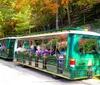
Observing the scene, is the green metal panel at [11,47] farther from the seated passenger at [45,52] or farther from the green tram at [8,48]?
the seated passenger at [45,52]

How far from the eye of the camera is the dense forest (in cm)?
2191

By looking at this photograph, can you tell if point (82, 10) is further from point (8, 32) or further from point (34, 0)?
point (8, 32)

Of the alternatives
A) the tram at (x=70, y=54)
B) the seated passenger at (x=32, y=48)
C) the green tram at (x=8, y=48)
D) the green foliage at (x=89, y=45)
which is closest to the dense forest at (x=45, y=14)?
the green tram at (x=8, y=48)

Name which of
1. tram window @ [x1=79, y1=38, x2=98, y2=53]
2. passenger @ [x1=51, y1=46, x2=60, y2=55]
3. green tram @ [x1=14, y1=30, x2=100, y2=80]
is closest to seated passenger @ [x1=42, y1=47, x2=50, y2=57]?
green tram @ [x1=14, y1=30, x2=100, y2=80]

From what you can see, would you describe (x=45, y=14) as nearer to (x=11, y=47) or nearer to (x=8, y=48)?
(x=11, y=47)

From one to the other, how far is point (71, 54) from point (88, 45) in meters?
1.07

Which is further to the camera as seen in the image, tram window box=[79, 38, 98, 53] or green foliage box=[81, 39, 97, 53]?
green foliage box=[81, 39, 97, 53]

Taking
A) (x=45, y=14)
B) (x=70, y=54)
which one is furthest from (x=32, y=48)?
(x=45, y=14)

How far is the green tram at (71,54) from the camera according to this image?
1027cm

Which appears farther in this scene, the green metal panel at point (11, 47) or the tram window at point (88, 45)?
the green metal panel at point (11, 47)

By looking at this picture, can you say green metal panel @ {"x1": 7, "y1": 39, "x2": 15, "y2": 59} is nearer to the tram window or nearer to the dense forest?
the dense forest

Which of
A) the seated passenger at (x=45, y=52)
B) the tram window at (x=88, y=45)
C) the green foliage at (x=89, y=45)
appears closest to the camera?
the tram window at (x=88, y=45)

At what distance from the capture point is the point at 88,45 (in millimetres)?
10766

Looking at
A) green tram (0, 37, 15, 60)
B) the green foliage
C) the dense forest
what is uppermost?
the dense forest
